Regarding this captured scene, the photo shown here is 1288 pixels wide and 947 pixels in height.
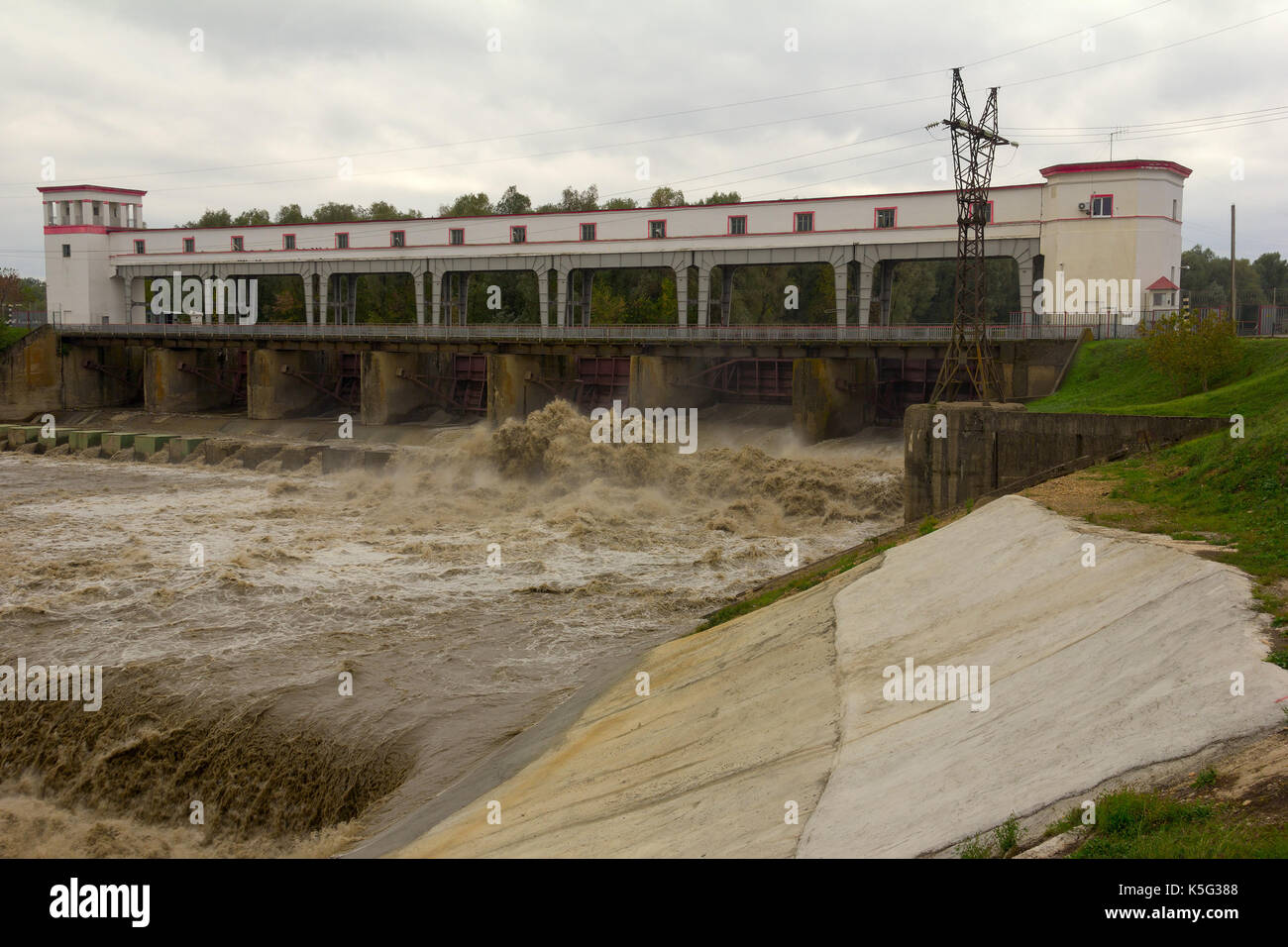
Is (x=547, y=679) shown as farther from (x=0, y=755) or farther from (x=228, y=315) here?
(x=228, y=315)

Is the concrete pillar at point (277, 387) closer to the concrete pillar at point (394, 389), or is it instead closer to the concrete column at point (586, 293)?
the concrete pillar at point (394, 389)

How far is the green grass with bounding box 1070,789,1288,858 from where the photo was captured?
22.2ft

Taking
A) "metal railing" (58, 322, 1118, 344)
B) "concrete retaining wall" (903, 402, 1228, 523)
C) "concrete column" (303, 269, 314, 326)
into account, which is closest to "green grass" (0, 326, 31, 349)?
"metal railing" (58, 322, 1118, 344)

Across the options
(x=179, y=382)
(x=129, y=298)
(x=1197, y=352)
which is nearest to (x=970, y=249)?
(x=1197, y=352)

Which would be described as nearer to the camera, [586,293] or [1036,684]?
[1036,684]

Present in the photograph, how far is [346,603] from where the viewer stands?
24047 millimetres

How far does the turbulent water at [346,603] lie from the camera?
15781mm

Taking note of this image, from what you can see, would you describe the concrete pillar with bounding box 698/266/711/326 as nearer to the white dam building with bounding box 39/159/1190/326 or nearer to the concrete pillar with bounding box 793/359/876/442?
the white dam building with bounding box 39/159/1190/326

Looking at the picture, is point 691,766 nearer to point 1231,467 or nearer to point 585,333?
point 1231,467

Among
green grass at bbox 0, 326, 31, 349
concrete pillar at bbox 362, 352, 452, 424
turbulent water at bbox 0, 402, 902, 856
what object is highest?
green grass at bbox 0, 326, 31, 349

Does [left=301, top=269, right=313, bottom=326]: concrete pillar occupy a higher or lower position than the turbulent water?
higher

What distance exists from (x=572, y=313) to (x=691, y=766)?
48237mm

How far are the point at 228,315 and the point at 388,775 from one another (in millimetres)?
67666

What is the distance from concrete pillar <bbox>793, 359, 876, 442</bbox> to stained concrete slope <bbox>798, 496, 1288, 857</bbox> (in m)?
27.2
